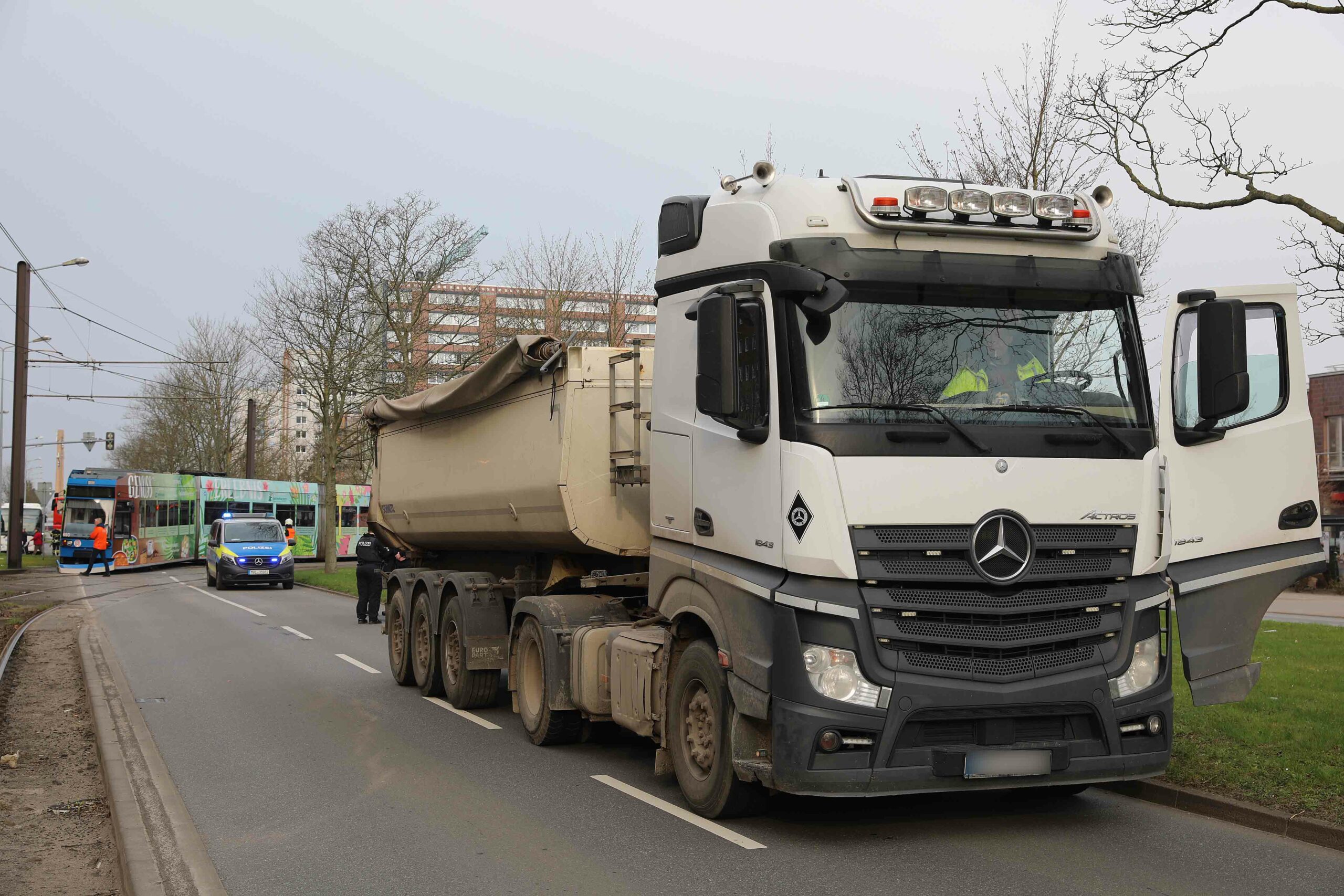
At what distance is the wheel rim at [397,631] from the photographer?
13305 mm

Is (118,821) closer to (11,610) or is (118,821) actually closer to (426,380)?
(11,610)

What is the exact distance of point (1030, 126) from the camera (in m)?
15.1

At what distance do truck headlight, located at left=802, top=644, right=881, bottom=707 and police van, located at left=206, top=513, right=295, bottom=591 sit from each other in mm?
28951

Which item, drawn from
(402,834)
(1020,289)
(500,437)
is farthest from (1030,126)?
(402,834)

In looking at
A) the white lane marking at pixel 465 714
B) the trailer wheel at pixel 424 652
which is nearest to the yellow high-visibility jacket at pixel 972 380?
the white lane marking at pixel 465 714

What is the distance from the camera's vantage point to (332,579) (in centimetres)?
3412

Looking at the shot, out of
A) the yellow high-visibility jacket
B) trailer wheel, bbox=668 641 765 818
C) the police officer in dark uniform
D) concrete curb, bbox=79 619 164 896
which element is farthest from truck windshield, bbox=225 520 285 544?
the yellow high-visibility jacket

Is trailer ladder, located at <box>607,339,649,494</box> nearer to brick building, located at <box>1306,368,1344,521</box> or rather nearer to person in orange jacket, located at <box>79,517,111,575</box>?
person in orange jacket, located at <box>79,517,111,575</box>

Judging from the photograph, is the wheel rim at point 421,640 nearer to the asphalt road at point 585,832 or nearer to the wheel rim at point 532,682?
the asphalt road at point 585,832

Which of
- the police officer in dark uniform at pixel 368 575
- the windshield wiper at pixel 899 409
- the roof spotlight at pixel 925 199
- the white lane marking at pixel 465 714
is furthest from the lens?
the police officer in dark uniform at pixel 368 575

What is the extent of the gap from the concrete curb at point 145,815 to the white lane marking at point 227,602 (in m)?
12.3

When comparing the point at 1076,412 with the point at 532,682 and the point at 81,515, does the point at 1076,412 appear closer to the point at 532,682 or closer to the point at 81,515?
the point at 532,682

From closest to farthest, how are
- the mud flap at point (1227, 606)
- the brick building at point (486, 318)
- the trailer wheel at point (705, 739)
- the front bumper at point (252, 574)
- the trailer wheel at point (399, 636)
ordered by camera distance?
1. the trailer wheel at point (705, 739)
2. the mud flap at point (1227, 606)
3. the trailer wheel at point (399, 636)
4. the brick building at point (486, 318)
5. the front bumper at point (252, 574)

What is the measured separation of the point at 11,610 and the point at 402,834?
66.0ft
